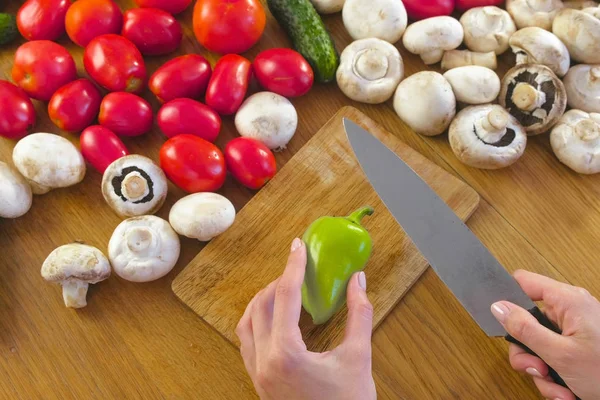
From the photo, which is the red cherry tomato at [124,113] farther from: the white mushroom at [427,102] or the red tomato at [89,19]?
the white mushroom at [427,102]

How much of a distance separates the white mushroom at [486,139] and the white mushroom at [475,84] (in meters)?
0.03

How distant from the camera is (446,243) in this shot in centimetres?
102

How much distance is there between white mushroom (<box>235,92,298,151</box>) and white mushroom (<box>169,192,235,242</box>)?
16 centimetres

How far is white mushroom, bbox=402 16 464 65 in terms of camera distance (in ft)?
4.06

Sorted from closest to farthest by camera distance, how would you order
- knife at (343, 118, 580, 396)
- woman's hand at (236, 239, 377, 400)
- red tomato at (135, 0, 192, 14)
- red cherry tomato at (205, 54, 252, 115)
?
woman's hand at (236, 239, 377, 400) < knife at (343, 118, 580, 396) < red cherry tomato at (205, 54, 252, 115) < red tomato at (135, 0, 192, 14)

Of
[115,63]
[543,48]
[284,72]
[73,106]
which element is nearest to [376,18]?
[284,72]

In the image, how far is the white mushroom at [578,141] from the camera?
116 cm

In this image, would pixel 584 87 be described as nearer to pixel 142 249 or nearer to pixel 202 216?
pixel 202 216

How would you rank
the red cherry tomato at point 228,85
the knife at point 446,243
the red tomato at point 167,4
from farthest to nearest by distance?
the red tomato at point 167,4 < the red cherry tomato at point 228,85 < the knife at point 446,243

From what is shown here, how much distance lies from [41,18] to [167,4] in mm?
269

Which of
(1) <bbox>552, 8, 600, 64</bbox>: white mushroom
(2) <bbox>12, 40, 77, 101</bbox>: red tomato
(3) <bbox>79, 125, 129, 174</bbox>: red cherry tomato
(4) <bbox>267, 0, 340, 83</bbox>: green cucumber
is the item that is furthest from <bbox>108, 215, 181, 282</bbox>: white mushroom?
(1) <bbox>552, 8, 600, 64</bbox>: white mushroom

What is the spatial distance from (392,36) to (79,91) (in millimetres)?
672

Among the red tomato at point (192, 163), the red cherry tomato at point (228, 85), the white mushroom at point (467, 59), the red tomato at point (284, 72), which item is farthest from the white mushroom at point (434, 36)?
the red tomato at point (192, 163)

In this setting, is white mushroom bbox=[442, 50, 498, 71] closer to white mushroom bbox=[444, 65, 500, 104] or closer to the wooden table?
white mushroom bbox=[444, 65, 500, 104]
